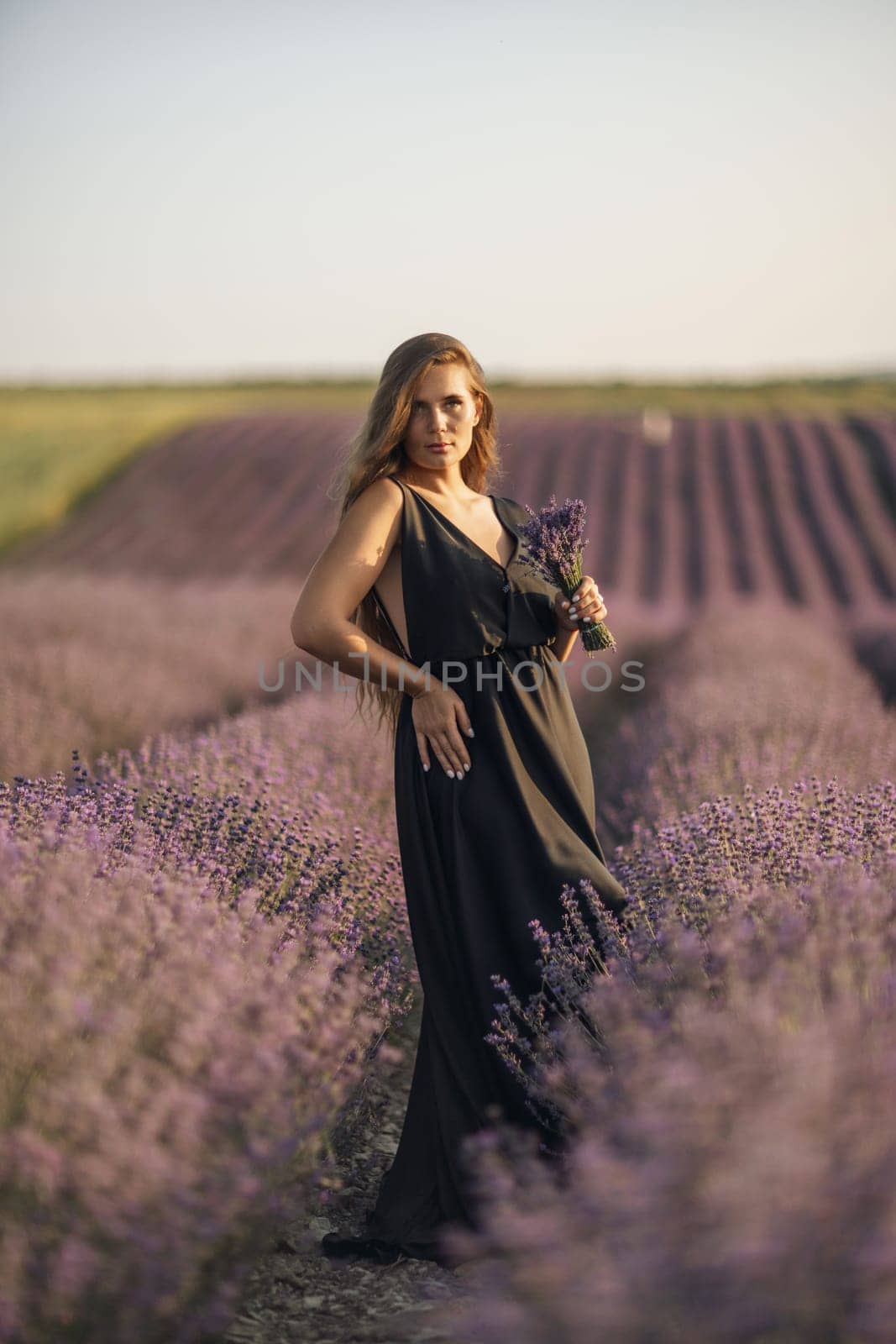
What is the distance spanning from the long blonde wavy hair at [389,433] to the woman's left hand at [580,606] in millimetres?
394

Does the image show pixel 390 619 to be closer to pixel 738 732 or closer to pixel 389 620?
pixel 389 620

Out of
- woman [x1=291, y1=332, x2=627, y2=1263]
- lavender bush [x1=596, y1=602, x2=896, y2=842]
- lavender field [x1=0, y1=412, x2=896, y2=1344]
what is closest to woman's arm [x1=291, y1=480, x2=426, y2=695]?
woman [x1=291, y1=332, x2=627, y2=1263]

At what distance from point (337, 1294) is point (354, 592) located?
1.40 meters

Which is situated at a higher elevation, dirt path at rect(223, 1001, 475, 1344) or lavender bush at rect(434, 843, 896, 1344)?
lavender bush at rect(434, 843, 896, 1344)

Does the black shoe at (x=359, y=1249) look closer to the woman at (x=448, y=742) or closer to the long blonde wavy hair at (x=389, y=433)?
the woman at (x=448, y=742)

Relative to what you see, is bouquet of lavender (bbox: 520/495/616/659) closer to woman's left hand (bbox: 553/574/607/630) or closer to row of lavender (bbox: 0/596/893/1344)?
woman's left hand (bbox: 553/574/607/630)

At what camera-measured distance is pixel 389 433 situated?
2.55m

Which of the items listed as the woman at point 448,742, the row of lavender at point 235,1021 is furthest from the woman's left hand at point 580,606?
the row of lavender at point 235,1021

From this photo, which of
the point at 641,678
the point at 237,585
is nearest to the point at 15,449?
the point at 237,585

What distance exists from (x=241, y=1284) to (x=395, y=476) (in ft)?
5.46

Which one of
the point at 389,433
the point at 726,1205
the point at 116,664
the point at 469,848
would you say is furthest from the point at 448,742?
the point at 116,664

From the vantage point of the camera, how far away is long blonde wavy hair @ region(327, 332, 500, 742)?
8.31 ft

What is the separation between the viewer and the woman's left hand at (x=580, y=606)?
2605 mm

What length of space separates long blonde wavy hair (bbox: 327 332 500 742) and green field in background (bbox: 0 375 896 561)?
15456 mm
